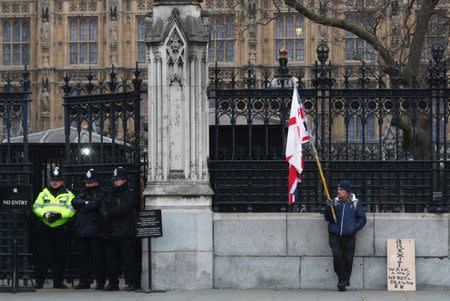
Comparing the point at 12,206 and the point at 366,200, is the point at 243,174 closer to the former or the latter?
the point at 366,200

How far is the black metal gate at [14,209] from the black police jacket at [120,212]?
1342 millimetres

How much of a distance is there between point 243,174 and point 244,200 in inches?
14.3

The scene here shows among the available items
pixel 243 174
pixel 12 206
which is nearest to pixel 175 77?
pixel 243 174

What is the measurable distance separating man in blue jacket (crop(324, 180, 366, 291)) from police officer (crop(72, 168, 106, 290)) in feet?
10.5

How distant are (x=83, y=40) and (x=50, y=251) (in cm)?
4755

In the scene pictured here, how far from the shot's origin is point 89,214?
16031 mm

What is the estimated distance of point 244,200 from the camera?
53.0 ft

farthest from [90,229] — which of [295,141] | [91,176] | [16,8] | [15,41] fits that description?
[16,8]

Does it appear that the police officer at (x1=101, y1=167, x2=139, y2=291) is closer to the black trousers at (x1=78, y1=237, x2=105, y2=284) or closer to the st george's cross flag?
the black trousers at (x1=78, y1=237, x2=105, y2=284)

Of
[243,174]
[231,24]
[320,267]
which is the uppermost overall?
[231,24]

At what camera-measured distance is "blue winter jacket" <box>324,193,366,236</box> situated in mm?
15273

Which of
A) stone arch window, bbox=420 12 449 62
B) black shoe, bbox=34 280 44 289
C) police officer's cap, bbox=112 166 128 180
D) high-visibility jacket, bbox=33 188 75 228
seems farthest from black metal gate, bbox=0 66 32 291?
stone arch window, bbox=420 12 449 62

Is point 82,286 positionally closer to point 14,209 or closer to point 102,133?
point 14,209

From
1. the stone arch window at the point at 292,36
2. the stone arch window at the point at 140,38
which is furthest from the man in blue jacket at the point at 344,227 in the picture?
the stone arch window at the point at 140,38
